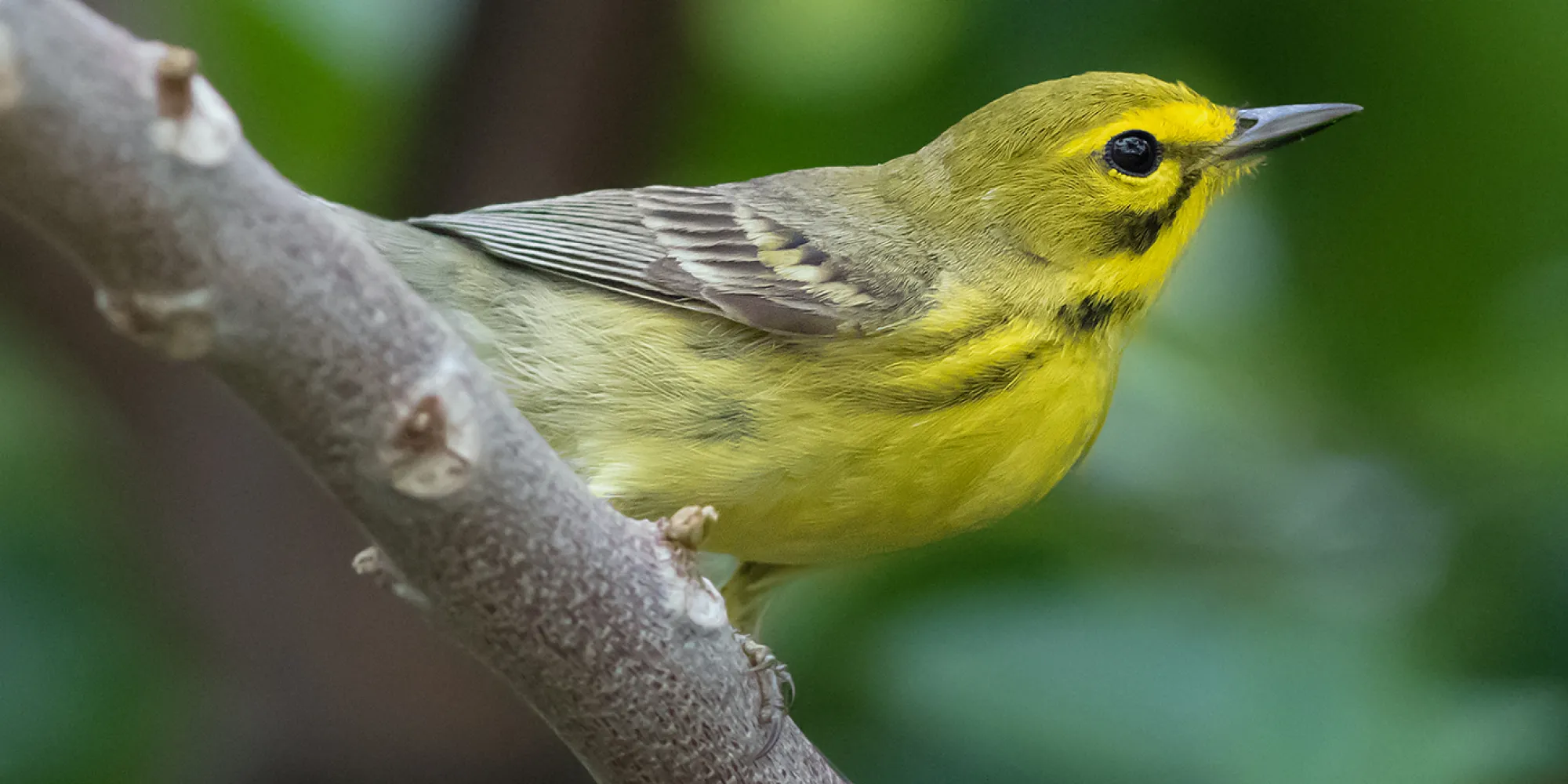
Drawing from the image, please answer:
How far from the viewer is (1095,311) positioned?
2752 mm

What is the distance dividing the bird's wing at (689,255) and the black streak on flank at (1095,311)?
357mm

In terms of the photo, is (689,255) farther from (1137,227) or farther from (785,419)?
(1137,227)

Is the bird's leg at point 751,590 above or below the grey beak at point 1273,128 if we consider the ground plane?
below

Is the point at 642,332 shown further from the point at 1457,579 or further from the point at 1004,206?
the point at 1457,579

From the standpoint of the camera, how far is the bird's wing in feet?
8.36

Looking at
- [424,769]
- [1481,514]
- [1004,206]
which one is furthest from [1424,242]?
[424,769]

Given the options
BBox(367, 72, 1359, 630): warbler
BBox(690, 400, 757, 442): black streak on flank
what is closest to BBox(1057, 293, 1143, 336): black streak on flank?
BBox(367, 72, 1359, 630): warbler

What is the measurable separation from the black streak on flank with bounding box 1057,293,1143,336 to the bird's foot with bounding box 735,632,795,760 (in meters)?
0.88

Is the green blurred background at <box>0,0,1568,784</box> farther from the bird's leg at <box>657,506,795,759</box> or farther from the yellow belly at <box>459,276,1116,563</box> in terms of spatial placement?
the yellow belly at <box>459,276,1116,563</box>

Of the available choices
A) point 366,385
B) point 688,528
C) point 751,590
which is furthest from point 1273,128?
point 366,385

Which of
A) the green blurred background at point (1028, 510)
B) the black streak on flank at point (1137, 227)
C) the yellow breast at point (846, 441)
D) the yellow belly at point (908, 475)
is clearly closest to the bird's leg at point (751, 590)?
the green blurred background at point (1028, 510)

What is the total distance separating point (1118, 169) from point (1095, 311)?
1.13 feet

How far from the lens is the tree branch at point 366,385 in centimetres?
108

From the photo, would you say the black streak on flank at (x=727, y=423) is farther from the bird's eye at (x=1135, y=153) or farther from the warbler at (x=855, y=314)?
the bird's eye at (x=1135, y=153)
